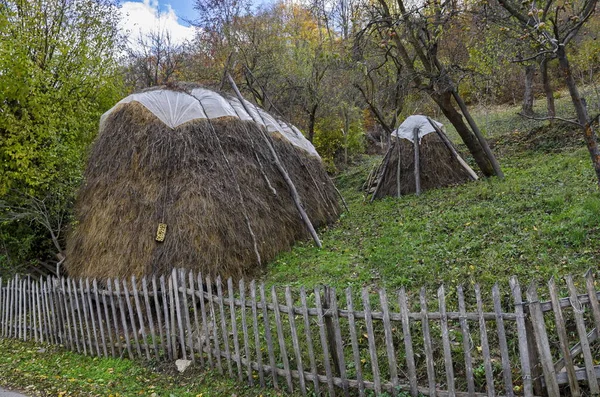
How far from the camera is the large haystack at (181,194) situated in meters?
6.97

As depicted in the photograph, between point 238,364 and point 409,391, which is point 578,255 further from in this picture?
point 238,364

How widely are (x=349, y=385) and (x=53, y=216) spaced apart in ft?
27.5

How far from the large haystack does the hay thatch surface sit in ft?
15.2

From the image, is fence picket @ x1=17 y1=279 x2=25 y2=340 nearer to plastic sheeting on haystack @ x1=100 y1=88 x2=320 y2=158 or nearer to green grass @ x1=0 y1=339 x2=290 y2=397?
green grass @ x1=0 y1=339 x2=290 y2=397

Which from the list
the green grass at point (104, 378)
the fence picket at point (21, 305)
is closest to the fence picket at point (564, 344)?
the green grass at point (104, 378)

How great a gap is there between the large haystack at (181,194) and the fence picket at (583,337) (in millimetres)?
5167

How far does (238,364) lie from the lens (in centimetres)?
477

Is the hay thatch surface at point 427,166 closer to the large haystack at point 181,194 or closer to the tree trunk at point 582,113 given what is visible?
the large haystack at point 181,194

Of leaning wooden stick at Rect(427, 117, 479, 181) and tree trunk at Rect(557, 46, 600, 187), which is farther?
leaning wooden stick at Rect(427, 117, 479, 181)

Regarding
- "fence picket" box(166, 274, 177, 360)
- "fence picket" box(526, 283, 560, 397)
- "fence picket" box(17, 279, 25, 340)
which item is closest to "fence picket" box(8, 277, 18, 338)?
"fence picket" box(17, 279, 25, 340)

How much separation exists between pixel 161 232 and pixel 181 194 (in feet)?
2.68

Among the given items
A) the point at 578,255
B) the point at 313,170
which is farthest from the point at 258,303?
the point at 313,170

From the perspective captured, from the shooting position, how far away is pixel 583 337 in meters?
3.07

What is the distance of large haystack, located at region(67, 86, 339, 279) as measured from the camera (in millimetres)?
6969
